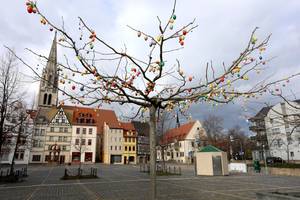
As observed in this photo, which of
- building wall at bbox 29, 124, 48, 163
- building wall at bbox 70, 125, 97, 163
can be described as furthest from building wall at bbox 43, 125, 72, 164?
building wall at bbox 70, 125, 97, 163

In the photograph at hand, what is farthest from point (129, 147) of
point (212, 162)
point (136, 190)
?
point (136, 190)

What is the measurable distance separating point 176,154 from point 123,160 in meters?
18.6

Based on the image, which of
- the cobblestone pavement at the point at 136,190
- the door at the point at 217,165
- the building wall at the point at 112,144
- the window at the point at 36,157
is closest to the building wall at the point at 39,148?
the window at the point at 36,157

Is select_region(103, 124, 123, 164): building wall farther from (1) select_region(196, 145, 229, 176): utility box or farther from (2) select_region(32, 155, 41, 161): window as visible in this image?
(1) select_region(196, 145, 229, 176): utility box

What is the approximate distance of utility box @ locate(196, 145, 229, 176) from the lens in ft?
81.3

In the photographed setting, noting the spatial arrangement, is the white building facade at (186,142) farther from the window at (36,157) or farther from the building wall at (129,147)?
the window at (36,157)

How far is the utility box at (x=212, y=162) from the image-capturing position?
24.8m

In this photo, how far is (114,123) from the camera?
66312 millimetres

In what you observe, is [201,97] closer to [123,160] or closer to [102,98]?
[102,98]

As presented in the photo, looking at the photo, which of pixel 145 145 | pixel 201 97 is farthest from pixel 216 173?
pixel 145 145

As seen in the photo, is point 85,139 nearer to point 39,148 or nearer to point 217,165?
point 39,148

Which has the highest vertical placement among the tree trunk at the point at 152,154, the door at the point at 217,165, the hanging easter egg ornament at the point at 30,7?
the hanging easter egg ornament at the point at 30,7

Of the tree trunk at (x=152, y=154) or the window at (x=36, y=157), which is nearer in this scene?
the tree trunk at (x=152, y=154)

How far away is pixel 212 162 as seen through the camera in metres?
25.1
